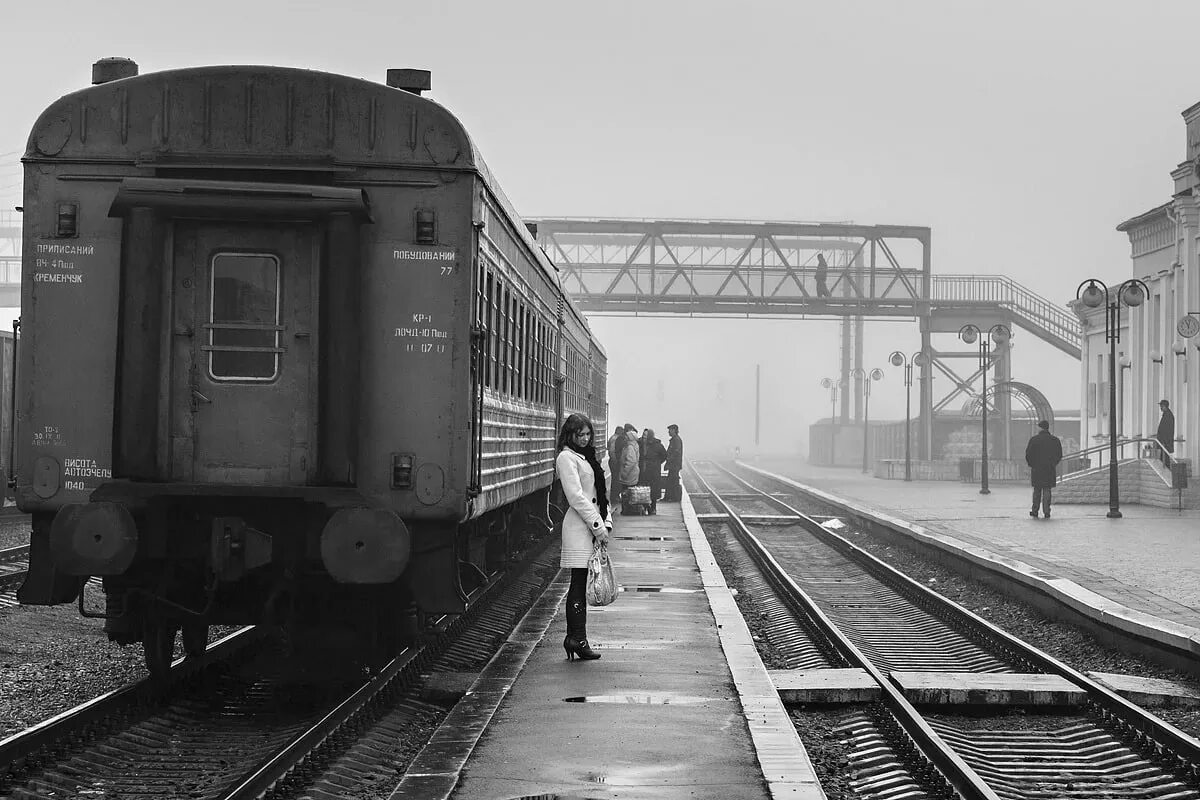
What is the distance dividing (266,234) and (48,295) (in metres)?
1.34

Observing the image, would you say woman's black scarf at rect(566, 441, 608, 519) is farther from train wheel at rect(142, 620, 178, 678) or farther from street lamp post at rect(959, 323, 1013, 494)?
street lamp post at rect(959, 323, 1013, 494)

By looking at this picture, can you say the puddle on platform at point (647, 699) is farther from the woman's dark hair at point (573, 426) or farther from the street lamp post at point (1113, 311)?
the street lamp post at point (1113, 311)

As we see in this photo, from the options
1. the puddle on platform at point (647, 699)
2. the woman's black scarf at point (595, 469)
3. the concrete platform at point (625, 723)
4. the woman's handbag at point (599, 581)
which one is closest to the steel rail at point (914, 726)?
the concrete platform at point (625, 723)

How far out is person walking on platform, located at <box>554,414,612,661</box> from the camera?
10.4m

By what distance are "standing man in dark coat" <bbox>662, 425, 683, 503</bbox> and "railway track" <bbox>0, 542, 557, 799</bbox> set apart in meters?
22.0

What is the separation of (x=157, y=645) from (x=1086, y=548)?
1514 cm

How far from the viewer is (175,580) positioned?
9219mm

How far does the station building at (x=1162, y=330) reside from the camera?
1469 inches

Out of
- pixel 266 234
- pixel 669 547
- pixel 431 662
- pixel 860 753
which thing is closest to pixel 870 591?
pixel 669 547

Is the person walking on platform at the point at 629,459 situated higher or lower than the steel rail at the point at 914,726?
higher

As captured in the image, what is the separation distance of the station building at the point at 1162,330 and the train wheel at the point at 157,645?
2375 centimetres

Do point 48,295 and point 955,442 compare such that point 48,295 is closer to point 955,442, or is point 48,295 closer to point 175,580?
point 175,580

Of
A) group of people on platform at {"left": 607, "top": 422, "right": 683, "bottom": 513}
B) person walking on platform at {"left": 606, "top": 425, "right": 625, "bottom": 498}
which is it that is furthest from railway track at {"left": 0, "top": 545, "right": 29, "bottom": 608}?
person walking on platform at {"left": 606, "top": 425, "right": 625, "bottom": 498}

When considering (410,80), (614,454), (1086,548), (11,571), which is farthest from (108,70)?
(614,454)
